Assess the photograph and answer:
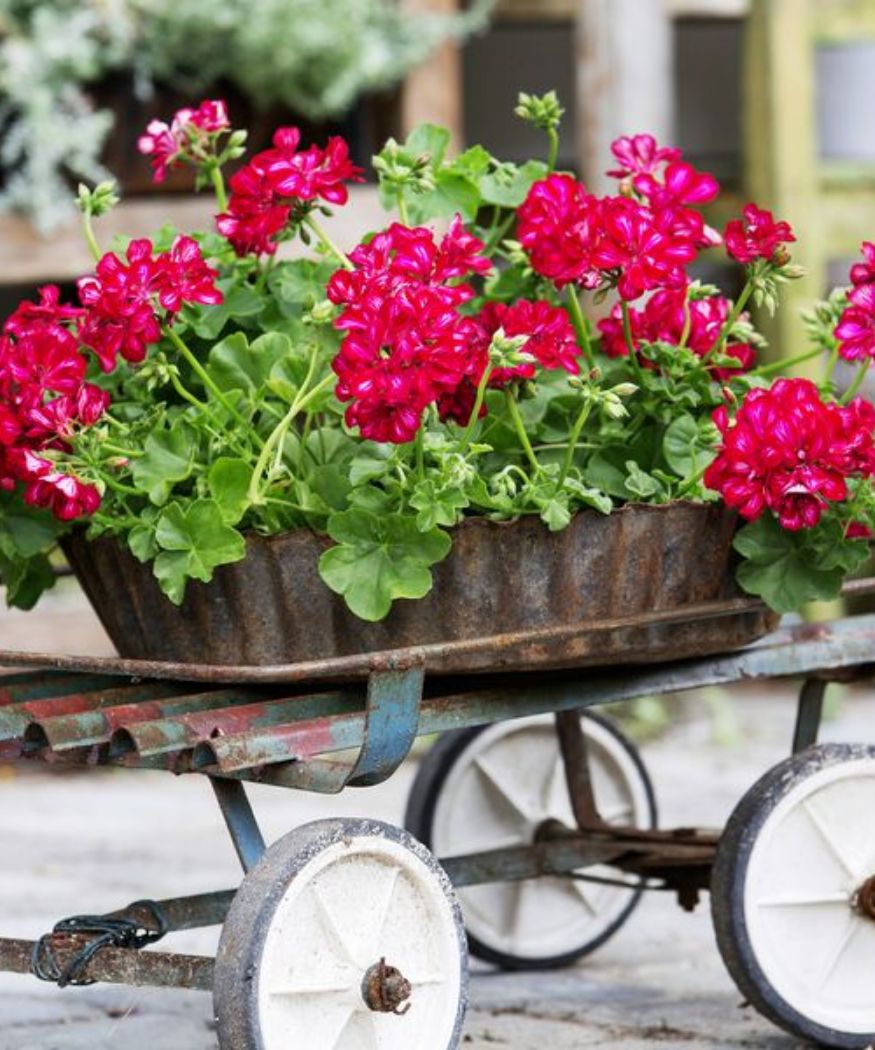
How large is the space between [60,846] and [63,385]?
202cm

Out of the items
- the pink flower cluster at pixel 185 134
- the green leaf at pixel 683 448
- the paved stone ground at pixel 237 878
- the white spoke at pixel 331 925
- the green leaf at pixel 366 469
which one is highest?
the pink flower cluster at pixel 185 134

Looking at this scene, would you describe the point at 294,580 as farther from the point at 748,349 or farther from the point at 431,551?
the point at 748,349

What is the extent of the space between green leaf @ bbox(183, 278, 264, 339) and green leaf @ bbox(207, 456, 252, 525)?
0.83ft

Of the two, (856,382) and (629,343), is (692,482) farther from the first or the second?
(856,382)

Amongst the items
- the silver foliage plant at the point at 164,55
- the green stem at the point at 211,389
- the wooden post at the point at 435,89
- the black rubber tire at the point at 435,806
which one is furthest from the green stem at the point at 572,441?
the wooden post at the point at 435,89

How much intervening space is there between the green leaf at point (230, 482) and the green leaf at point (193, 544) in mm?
29

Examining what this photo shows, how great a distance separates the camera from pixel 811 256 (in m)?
5.41

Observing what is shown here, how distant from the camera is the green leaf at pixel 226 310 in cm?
265

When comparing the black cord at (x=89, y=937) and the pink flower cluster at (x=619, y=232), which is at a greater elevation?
the pink flower cluster at (x=619, y=232)

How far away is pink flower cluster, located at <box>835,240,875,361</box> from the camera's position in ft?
8.61

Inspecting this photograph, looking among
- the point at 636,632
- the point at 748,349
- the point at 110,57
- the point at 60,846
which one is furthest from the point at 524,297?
the point at 110,57

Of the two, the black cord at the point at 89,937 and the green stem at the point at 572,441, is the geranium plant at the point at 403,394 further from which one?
the black cord at the point at 89,937

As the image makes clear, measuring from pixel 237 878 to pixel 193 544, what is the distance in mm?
1718

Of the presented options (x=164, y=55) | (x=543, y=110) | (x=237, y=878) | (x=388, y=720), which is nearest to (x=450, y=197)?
(x=543, y=110)
